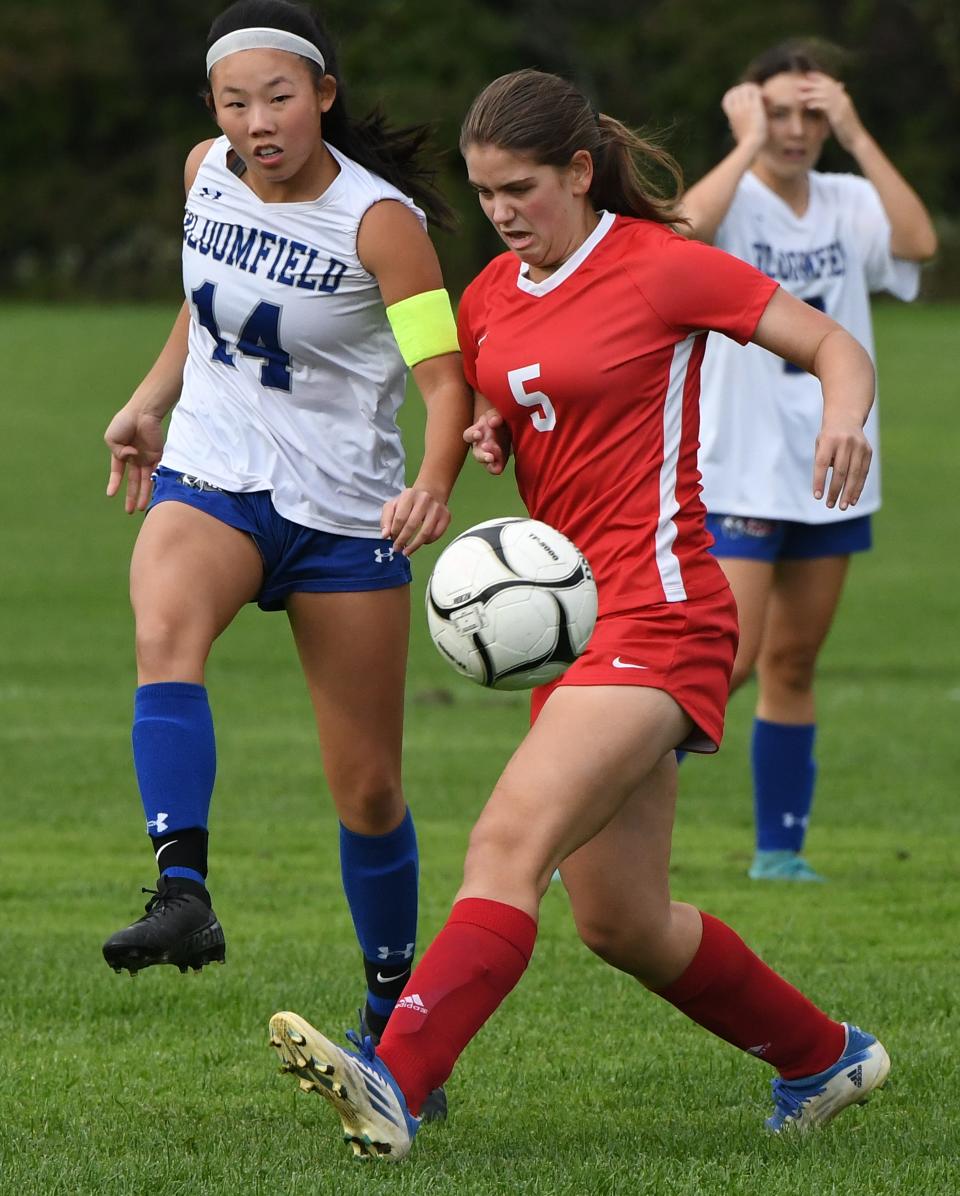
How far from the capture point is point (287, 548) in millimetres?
4910

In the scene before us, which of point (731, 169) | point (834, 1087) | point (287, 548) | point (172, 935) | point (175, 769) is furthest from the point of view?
point (731, 169)

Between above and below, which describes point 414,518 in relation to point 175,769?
above

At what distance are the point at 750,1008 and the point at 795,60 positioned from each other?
399 cm

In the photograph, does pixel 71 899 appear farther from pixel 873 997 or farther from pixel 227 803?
pixel 873 997

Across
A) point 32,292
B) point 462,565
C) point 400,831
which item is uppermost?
point 462,565

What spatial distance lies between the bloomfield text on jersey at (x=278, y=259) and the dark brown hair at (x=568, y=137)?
0.60 m

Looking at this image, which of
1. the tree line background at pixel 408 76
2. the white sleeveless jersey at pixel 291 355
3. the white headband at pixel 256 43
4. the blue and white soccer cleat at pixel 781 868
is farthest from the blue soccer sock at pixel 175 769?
the tree line background at pixel 408 76

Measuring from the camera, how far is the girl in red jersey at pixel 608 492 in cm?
407

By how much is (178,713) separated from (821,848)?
14.5 ft

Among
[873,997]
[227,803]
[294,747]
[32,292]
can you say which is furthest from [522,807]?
[32,292]

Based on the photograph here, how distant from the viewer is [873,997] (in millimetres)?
5965

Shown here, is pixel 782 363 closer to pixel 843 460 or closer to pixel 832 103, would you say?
pixel 832 103

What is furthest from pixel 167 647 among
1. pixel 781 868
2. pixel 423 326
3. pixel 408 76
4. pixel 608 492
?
pixel 408 76

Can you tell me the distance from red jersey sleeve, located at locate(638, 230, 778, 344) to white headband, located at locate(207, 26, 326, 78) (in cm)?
101
